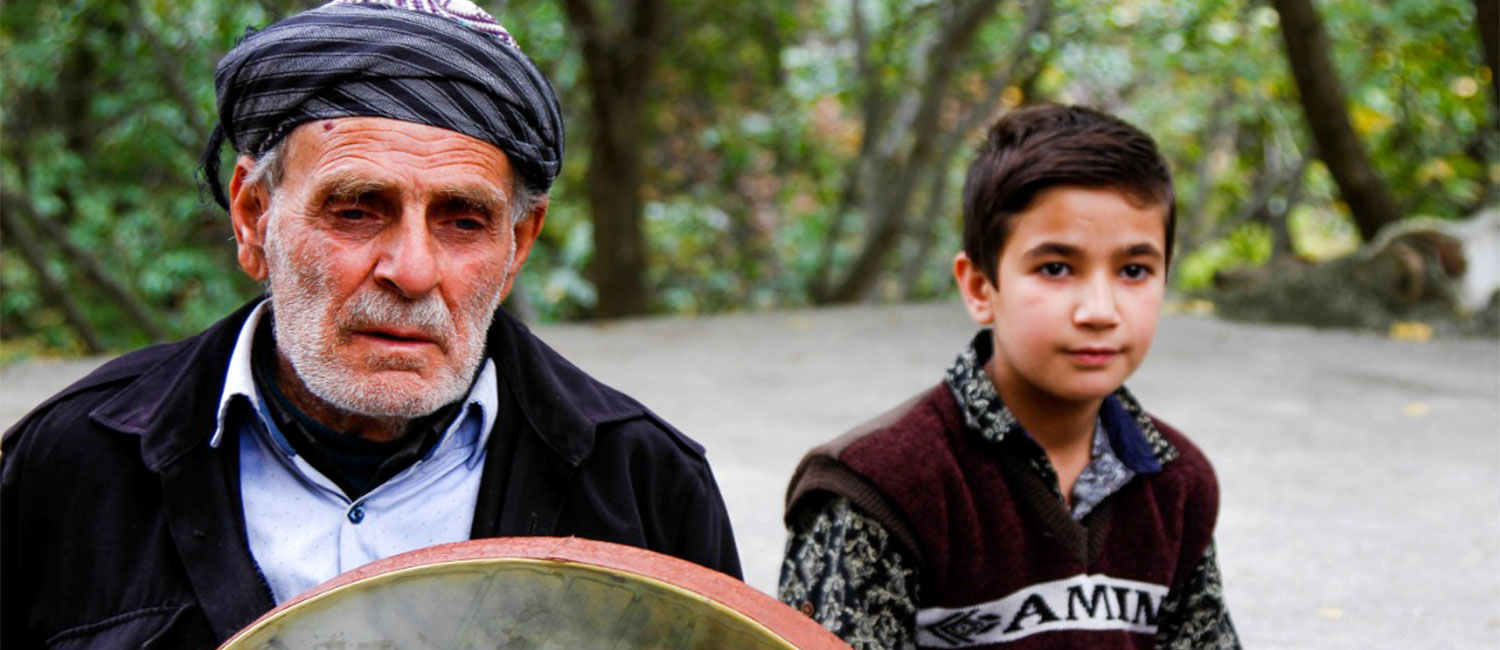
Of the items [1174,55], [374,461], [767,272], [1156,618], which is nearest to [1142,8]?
→ [1174,55]

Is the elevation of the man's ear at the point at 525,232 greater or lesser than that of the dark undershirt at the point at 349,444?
greater

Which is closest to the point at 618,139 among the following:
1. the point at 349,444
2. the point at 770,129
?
the point at 770,129

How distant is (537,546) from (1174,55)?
8.00 m

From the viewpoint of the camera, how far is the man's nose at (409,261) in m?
1.77

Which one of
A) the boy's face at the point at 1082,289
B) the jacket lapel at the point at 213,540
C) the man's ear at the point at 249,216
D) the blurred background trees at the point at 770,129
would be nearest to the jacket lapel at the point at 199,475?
the jacket lapel at the point at 213,540

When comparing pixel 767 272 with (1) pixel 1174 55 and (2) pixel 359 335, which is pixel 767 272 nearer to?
(1) pixel 1174 55

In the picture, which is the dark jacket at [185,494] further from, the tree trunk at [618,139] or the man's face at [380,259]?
the tree trunk at [618,139]

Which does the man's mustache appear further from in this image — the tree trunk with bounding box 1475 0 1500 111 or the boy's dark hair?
the tree trunk with bounding box 1475 0 1500 111

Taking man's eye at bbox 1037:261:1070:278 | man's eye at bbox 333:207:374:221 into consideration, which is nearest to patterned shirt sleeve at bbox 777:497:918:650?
man's eye at bbox 1037:261:1070:278

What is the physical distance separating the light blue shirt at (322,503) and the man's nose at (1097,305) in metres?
0.84

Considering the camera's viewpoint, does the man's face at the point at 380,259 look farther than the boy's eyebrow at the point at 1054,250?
No

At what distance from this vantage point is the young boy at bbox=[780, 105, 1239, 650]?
2188mm

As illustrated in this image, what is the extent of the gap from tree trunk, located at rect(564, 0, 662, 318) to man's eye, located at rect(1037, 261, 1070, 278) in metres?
6.05

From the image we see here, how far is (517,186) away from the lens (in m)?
1.94
